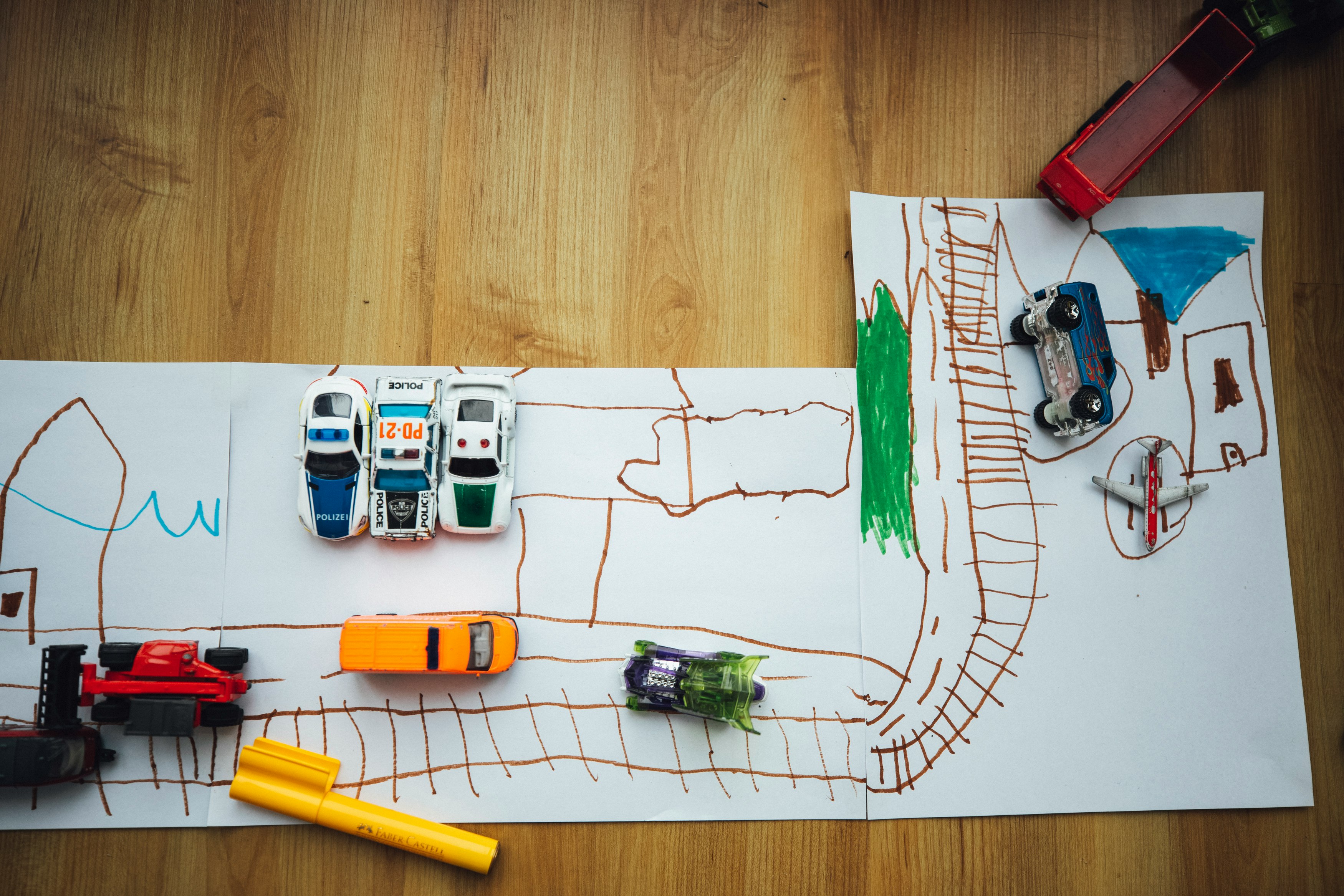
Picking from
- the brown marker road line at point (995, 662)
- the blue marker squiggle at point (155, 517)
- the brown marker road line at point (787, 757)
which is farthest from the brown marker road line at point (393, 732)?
the brown marker road line at point (995, 662)

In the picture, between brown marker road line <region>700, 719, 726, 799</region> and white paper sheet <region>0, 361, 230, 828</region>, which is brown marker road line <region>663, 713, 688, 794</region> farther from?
white paper sheet <region>0, 361, 230, 828</region>

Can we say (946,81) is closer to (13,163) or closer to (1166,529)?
(1166,529)

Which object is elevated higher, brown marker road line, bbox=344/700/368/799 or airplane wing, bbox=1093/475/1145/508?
airplane wing, bbox=1093/475/1145/508

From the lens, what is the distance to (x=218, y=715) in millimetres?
1003

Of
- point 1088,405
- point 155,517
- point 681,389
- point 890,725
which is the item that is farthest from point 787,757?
point 155,517

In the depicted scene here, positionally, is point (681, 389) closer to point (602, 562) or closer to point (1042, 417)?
point (602, 562)

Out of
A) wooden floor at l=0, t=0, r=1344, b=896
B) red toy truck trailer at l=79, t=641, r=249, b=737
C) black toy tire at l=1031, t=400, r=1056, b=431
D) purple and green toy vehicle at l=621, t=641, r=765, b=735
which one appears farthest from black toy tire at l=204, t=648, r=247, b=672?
black toy tire at l=1031, t=400, r=1056, b=431

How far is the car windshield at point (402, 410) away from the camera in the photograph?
3.46 feet

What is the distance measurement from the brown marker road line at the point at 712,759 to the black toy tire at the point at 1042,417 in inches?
25.7

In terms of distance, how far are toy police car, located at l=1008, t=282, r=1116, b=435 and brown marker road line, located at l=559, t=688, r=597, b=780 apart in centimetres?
84

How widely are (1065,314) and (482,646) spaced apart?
1.01m

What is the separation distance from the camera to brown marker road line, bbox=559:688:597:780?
1052 millimetres

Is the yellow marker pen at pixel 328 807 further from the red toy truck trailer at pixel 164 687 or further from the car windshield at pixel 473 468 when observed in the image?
the car windshield at pixel 473 468

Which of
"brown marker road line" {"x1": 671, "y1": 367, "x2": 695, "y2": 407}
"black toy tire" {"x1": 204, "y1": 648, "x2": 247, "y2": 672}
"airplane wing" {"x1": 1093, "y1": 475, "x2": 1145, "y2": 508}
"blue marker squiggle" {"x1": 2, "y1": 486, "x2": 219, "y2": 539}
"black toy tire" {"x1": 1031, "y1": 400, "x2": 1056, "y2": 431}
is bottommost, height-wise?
"black toy tire" {"x1": 204, "y1": 648, "x2": 247, "y2": 672}
